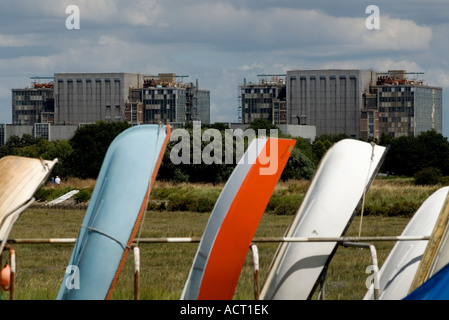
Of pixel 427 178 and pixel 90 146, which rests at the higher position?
pixel 90 146

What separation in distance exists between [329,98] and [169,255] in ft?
583

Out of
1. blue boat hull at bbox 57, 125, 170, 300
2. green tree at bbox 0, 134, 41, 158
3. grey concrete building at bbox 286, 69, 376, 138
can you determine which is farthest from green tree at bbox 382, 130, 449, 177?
blue boat hull at bbox 57, 125, 170, 300

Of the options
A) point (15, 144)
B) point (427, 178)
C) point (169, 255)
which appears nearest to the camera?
point (169, 255)

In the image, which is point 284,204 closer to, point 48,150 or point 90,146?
point 90,146

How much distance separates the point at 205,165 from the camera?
7919 cm

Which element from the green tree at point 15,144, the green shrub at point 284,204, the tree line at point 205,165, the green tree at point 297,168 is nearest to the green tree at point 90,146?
the tree line at point 205,165

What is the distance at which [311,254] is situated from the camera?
9.20 m

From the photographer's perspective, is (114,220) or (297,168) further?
(297,168)

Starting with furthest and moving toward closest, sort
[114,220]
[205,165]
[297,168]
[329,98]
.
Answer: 1. [329,98]
2. [297,168]
3. [205,165]
4. [114,220]

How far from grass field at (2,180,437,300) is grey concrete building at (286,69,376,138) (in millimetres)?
149420

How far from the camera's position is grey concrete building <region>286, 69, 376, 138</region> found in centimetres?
19812

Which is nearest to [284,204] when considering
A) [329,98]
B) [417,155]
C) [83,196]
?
[83,196]

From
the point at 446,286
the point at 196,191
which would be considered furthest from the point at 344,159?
the point at 196,191

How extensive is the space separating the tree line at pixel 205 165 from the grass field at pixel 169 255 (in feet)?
88.8
